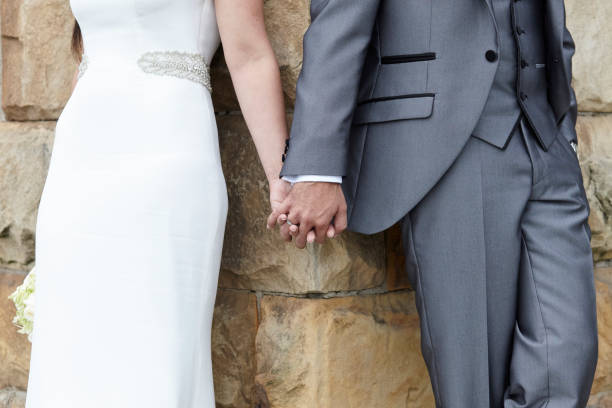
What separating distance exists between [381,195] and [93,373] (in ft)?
2.56

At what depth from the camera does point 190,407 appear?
6.68 feet

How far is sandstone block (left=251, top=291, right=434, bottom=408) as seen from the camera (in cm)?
226

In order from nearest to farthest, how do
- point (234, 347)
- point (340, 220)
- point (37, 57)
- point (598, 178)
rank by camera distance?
point (340, 220), point (234, 347), point (598, 178), point (37, 57)

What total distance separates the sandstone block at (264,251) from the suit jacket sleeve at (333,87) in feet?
1.15

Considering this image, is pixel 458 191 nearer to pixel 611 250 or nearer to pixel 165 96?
pixel 165 96

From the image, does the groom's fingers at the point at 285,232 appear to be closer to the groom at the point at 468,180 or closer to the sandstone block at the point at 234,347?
the groom at the point at 468,180

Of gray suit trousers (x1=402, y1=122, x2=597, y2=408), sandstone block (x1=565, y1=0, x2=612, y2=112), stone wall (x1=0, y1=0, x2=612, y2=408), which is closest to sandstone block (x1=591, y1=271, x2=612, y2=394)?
stone wall (x1=0, y1=0, x2=612, y2=408)

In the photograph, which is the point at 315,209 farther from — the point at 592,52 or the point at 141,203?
the point at 592,52

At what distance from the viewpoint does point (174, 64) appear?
211 centimetres

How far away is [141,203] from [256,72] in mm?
428

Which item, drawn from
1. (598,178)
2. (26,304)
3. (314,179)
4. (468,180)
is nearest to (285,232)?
(314,179)

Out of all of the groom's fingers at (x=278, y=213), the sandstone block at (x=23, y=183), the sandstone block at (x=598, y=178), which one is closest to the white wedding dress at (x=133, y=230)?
the groom's fingers at (x=278, y=213)

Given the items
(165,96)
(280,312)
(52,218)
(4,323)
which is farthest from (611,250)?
(4,323)

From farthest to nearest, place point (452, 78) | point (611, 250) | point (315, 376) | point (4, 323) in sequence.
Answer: point (4, 323) < point (611, 250) < point (315, 376) < point (452, 78)
